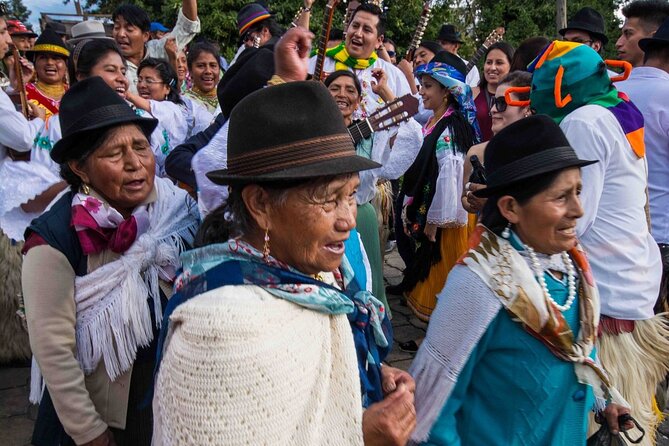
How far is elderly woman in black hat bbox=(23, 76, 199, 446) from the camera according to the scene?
1.77 m

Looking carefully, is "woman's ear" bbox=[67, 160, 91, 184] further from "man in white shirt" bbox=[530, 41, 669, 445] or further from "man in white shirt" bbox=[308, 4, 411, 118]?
"man in white shirt" bbox=[308, 4, 411, 118]

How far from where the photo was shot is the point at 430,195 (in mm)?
4449

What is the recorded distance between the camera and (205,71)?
205 inches

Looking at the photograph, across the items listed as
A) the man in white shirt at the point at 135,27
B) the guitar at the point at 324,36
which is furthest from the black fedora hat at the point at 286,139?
the man in white shirt at the point at 135,27

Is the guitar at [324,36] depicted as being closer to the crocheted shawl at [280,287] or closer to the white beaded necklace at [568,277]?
the white beaded necklace at [568,277]

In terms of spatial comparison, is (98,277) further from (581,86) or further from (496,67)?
(496,67)

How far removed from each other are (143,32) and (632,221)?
16.4 feet

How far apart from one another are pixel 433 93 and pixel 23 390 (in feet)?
13.1

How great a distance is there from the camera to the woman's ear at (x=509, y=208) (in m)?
1.97

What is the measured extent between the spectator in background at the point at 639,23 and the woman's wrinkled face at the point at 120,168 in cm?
381

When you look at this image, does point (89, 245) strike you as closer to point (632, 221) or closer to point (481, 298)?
point (481, 298)

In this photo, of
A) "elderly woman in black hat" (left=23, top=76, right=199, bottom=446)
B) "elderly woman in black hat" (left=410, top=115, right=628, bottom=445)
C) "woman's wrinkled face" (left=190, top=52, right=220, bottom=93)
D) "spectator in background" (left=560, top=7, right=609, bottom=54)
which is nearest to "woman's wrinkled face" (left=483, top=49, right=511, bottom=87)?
"spectator in background" (left=560, top=7, right=609, bottom=54)

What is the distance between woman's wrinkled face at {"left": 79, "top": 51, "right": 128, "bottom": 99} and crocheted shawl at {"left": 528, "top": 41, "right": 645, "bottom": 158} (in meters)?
2.50

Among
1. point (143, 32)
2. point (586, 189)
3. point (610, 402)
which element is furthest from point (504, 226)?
point (143, 32)
